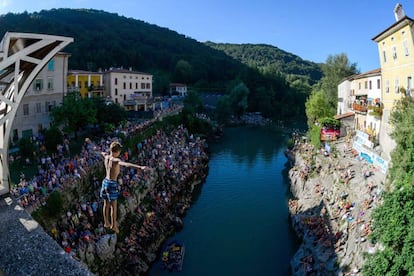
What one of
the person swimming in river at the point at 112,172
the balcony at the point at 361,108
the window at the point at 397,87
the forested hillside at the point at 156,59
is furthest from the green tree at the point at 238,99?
the person swimming in river at the point at 112,172

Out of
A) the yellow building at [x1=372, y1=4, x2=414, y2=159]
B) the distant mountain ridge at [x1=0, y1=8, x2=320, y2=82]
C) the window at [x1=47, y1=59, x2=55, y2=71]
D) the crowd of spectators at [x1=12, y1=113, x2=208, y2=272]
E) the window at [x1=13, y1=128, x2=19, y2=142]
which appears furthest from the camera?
the distant mountain ridge at [x1=0, y1=8, x2=320, y2=82]

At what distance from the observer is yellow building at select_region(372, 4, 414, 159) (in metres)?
21.9

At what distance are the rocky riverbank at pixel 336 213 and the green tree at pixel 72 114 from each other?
20.6m

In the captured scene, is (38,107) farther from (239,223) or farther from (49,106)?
(239,223)

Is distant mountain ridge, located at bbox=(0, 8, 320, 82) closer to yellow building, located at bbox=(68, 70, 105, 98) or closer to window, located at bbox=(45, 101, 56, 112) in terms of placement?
yellow building, located at bbox=(68, 70, 105, 98)

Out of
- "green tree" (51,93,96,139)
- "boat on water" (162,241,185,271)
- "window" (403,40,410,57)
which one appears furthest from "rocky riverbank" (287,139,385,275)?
"green tree" (51,93,96,139)

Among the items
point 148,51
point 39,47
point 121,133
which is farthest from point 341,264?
point 148,51

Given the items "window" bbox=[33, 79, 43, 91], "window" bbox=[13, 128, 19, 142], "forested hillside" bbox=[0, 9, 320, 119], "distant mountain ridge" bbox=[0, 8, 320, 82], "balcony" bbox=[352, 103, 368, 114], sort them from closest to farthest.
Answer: "window" bbox=[13, 128, 19, 142] < "window" bbox=[33, 79, 43, 91] < "balcony" bbox=[352, 103, 368, 114] < "distant mountain ridge" bbox=[0, 8, 320, 82] < "forested hillside" bbox=[0, 9, 320, 119]

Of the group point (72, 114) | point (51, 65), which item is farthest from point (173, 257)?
point (51, 65)

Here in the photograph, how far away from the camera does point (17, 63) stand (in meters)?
9.98

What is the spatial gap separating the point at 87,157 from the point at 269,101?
7465cm

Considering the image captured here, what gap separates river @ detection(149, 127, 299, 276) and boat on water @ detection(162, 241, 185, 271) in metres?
0.41

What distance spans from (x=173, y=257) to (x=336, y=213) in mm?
11130

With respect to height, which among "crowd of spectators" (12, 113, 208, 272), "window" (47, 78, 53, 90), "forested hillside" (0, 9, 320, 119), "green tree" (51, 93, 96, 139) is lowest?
"crowd of spectators" (12, 113, 208, 272)
